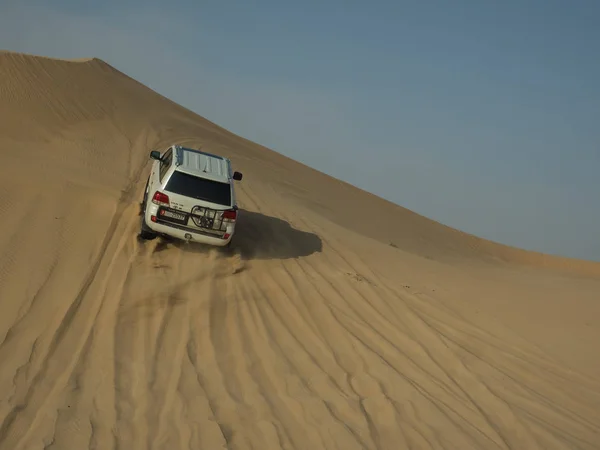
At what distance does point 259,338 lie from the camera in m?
9.92

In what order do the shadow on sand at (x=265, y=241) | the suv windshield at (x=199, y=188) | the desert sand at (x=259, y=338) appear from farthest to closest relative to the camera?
the shadow on sand at (x=265, y=241), the suv windshield at (x=199, y=188), the desert sand at (x=259, y=338)

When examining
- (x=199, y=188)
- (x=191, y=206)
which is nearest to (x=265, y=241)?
(x=199, y=188)

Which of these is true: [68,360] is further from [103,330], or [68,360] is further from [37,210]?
[37,210]

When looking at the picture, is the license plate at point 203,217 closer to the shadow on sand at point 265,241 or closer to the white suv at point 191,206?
the white suv at point 191,206

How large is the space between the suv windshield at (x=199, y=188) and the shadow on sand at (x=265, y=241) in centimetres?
109

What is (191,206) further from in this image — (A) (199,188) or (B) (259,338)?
(B) (259,338)

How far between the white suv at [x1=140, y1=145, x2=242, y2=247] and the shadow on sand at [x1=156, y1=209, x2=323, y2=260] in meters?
0.62

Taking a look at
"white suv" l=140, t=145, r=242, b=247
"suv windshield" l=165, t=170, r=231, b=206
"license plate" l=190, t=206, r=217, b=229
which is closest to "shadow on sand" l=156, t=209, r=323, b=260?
"white suv" l=140, t=145, r=242, b=247

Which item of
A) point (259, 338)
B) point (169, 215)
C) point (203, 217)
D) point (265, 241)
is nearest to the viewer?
point (259, 338)

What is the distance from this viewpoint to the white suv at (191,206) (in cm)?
1230

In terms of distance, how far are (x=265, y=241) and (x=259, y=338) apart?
17.2ft

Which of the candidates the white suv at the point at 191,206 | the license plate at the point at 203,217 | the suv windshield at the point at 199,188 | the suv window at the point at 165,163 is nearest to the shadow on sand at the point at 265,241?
the white suv at the point at 191,206

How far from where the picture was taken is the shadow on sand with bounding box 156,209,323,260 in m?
13.5

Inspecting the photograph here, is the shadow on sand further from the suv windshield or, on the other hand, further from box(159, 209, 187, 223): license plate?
the suv windshield
